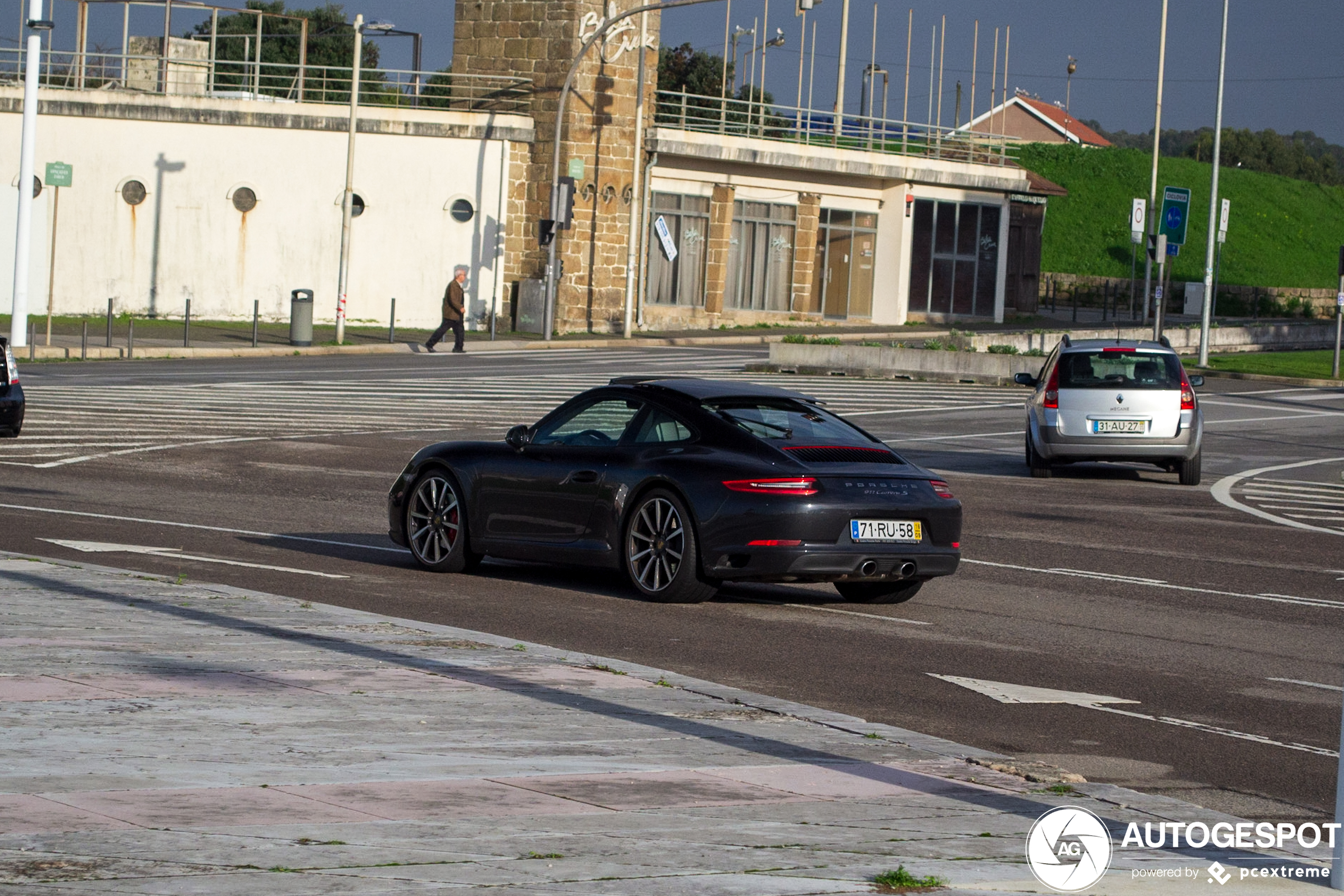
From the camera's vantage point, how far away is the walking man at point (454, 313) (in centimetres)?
4000

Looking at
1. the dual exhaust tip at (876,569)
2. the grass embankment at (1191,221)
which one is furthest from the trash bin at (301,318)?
the grass embankment at (1191,221)

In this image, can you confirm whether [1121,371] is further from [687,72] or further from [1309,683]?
[687,72]

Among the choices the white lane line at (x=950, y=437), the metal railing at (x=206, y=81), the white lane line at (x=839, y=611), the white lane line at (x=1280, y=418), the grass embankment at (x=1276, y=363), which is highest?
the metal railing at (x=206, y=81)

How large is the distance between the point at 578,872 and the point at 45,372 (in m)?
28.5

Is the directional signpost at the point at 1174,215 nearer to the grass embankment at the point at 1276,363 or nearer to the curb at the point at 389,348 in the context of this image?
the grass embankment at the point at 1276,363

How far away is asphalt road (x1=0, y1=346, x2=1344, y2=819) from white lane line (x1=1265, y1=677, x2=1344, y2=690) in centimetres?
2

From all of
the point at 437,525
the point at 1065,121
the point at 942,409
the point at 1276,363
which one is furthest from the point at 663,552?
the point at 1065,121

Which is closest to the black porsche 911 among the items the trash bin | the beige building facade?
the trash bin

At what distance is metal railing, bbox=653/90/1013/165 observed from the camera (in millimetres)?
52688

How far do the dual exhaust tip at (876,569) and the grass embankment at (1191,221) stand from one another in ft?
232

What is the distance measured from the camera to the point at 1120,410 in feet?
64.4

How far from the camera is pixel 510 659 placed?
8.12m

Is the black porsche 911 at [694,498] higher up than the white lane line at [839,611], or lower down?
higher up

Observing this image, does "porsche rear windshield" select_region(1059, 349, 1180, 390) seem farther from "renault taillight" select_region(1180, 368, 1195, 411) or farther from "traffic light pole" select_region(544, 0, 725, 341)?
"traffic light pole" select_region(544, 0, 725, 341)
